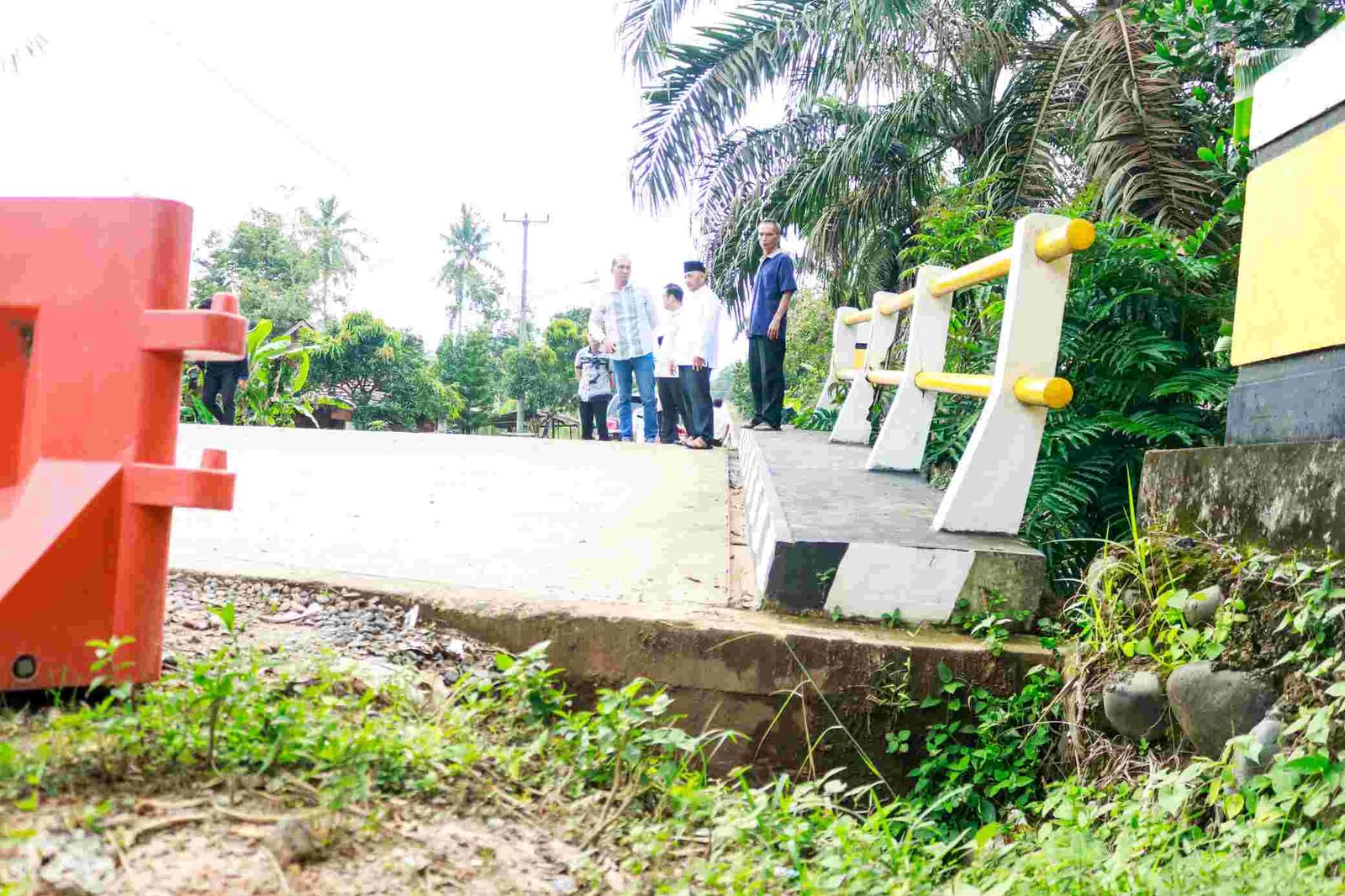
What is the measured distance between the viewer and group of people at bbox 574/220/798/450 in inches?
315

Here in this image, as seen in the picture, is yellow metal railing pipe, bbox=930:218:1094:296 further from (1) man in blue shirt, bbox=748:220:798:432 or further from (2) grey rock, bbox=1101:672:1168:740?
(1) man in blue shirt, bbox=748:220:798:432

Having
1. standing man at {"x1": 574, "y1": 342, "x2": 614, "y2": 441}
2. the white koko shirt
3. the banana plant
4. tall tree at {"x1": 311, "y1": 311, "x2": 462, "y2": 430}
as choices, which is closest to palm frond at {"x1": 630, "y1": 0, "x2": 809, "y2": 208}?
standing man at {"x1": 574, "y1": 342, "x2": 614, "y2": 441}

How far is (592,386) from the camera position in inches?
444

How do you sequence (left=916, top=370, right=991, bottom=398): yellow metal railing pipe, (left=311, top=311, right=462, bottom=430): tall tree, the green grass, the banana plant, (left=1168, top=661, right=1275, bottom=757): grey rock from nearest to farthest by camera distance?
the green grass < (left=1168, top=661, right=1275, bottom=757): grey rock < (left=916, top=370, right=991, bottom=398): yellow metal railing pipe < the banana plant < (left=311, top=311, right=462, bottom=430): tall tree

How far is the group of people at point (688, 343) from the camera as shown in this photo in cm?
800

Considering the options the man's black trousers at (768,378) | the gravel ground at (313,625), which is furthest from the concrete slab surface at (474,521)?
the man's black trousers at (768,378)

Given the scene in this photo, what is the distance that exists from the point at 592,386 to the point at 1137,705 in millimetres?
9128

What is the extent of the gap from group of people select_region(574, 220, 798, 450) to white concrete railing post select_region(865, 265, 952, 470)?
2.83m

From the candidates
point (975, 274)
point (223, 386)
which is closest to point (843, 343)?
point (975, 274)

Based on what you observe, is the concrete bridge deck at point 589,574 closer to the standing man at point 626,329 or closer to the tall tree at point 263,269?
the standing man at point 626,329

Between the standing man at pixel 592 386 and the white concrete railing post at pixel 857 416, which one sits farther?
the standing man at pixel 592 386

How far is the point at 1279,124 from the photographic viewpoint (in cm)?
302

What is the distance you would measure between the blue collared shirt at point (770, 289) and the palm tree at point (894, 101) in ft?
8.60

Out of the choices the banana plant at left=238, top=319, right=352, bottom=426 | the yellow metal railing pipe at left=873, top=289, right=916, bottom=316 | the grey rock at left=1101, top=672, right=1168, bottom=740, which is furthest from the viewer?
the banana plant at left=238, top=319, right=352, bottom=426
